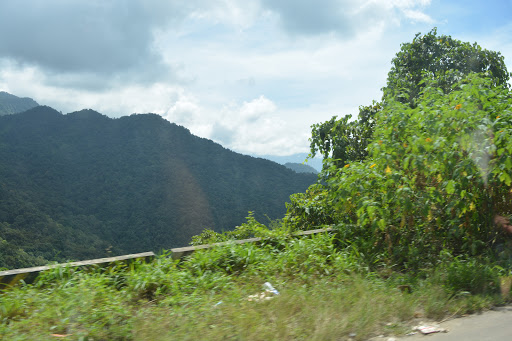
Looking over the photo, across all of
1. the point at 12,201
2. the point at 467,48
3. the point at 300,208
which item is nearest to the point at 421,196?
the point at 300,208

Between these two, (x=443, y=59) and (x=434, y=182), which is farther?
(x=443, y=59)

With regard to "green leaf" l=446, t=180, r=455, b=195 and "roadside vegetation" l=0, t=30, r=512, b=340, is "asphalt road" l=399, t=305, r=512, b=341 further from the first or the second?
"green leaf" l=446, t=180, r=455, b=195

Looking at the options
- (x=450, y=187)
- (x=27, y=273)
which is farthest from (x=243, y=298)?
(x=450, y=187)

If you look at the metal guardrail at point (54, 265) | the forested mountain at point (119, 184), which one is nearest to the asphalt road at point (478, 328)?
the metal guardrail at point (54, 265)

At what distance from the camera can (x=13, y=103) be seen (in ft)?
443

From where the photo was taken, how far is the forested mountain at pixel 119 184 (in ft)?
171

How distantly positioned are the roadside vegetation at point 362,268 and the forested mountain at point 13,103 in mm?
140967

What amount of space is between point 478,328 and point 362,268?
1388 mm

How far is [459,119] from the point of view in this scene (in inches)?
171

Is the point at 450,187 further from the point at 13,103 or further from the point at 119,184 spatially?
the point at 13,103

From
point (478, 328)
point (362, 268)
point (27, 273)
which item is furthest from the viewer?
point (362, 268)

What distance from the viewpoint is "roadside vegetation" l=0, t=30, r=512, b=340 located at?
2.92 m

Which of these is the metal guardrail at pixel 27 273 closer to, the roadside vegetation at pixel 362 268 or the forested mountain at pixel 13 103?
the roadside vegetation at pixel 362 268

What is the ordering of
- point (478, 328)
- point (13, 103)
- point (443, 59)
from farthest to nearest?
point (13, 103) < point (443, 59) < point (478, 328)
